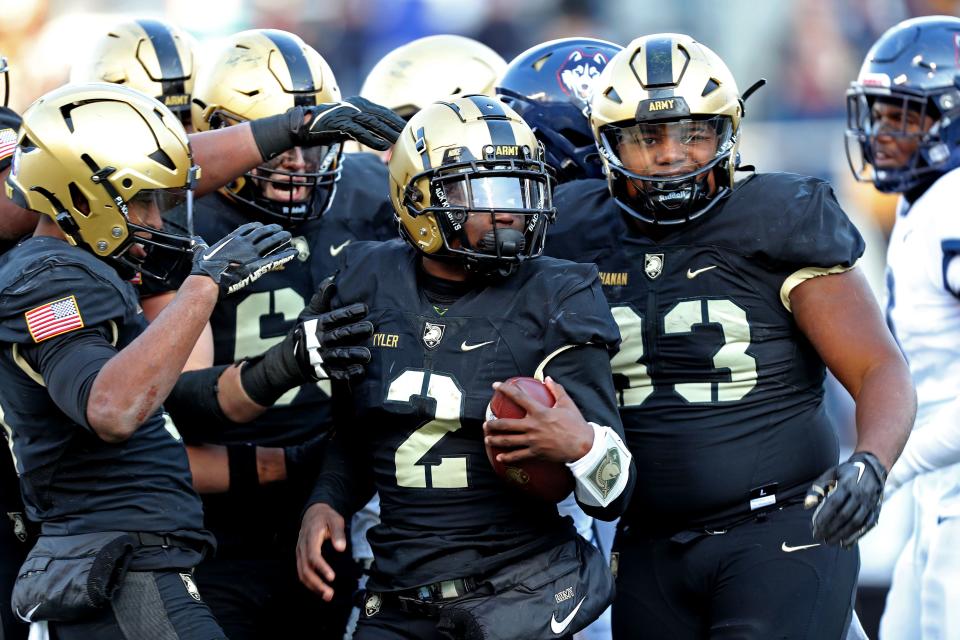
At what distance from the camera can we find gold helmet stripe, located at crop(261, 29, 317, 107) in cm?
406

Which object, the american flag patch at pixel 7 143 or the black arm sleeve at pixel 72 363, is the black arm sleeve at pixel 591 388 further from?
the american flag patch at pixel 7 143

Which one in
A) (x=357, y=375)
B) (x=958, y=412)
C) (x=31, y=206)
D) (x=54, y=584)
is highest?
(x=31, y=206)

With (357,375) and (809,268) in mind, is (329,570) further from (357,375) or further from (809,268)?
(809,268)

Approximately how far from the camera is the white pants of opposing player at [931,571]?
417 cm

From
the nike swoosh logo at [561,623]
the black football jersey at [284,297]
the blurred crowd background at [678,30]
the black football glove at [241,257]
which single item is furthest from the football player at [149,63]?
the blurred crowd background at [678,30]

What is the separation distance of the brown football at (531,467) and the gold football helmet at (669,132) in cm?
73

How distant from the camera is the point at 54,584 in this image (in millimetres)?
2971

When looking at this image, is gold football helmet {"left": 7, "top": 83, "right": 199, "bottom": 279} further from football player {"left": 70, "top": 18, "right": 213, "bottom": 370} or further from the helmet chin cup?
football player {"left": 70, "top": 18, "right": 213, "bottom": 370}

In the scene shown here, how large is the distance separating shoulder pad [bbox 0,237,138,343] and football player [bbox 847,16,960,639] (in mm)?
2598

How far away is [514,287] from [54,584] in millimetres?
1275

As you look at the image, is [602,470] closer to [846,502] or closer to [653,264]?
[846,502]

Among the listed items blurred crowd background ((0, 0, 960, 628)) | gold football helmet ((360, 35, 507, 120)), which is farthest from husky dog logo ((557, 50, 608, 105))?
blurred crowd background ((0, 0, 960, 628))

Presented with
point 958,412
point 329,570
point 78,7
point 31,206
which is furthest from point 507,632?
point 78,7

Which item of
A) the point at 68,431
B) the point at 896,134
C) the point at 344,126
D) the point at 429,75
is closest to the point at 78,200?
the point at 68,431
